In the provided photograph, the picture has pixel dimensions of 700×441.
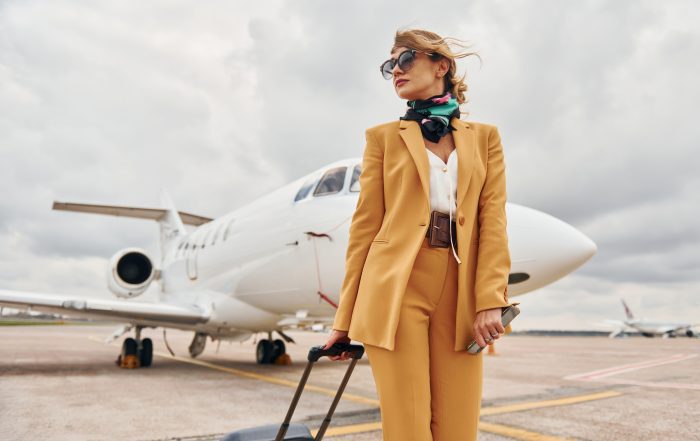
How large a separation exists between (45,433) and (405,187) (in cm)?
405

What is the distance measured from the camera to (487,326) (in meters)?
1.78

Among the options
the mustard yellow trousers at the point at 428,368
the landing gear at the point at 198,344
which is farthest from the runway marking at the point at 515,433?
the landing gear at the point at 198,344

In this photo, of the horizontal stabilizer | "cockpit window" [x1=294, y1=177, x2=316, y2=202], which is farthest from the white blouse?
the horizontal stabilizer

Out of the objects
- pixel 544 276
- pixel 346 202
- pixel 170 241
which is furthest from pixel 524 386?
pixel 170 241

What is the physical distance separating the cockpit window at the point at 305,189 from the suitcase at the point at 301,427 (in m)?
5.20

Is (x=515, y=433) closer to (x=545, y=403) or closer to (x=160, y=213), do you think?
(x=545, y=403)

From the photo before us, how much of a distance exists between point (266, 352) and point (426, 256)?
35.2 ft

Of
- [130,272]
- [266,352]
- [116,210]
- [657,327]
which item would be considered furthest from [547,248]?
[657,327]

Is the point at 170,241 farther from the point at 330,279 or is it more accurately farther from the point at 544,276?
the point at 544,276

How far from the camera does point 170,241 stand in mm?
15750

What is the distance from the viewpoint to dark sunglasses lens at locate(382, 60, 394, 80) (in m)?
2.17

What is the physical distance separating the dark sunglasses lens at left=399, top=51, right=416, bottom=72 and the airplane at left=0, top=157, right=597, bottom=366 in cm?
306

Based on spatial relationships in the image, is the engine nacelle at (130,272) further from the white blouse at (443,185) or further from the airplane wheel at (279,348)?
the white blouse at (443,185)

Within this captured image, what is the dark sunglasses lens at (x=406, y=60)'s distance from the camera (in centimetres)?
206
